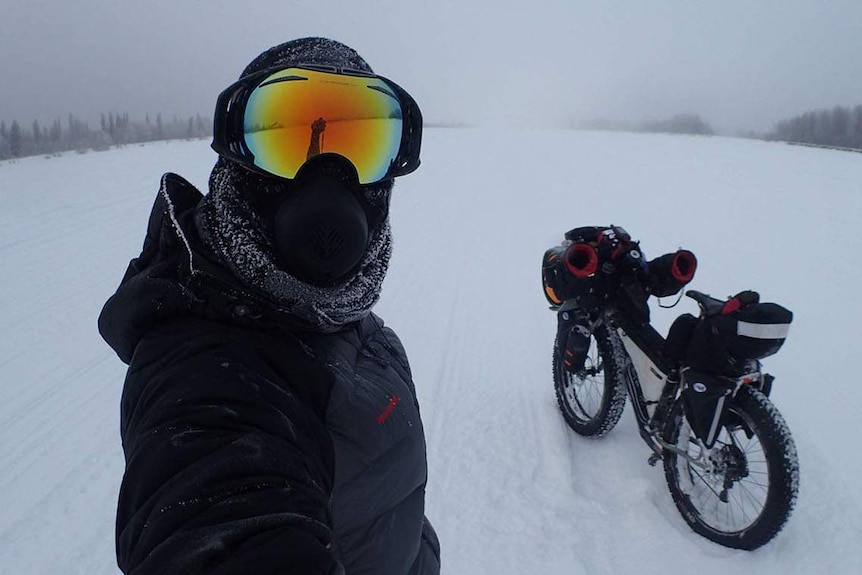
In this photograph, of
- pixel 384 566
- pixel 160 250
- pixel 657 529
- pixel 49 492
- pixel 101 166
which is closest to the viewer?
pixel 160 250

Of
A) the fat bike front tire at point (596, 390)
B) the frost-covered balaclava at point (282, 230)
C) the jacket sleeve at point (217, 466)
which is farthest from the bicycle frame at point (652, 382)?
the jacket sleeve at point (217, 466)

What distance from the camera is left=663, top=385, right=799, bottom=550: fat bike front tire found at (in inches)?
84.4

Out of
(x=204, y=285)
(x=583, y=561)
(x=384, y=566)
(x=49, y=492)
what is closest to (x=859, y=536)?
(x=583, y=561)

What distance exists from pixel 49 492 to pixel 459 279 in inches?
185

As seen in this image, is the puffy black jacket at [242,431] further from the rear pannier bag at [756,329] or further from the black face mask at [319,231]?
the rear pannier bag at [756,329]

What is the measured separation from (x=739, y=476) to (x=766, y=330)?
2.38 ft

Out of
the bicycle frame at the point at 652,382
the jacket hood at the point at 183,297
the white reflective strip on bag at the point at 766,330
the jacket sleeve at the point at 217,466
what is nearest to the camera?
the jacket sleeve at the point at 217,466

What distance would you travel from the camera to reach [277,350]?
2.78 feet

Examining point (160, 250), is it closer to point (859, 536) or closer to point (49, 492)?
point (49, 492)

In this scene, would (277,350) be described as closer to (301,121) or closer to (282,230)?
(282,230)

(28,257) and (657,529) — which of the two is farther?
(28,257)

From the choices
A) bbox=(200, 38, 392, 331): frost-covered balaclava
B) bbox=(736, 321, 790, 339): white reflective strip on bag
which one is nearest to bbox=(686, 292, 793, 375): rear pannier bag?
bbox=(736, 321, 790, 339): white reflective strip on bag

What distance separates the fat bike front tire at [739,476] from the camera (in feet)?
7.04

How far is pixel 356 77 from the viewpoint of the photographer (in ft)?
3.69
